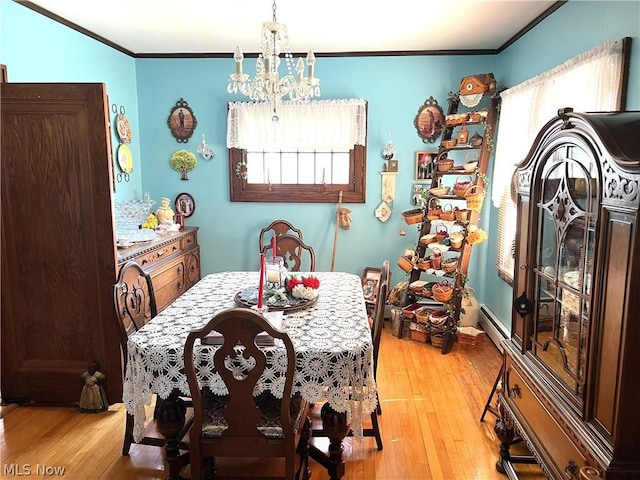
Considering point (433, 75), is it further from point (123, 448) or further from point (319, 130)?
point (123, 448)

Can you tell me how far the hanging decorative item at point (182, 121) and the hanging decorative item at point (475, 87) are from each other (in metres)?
2.40

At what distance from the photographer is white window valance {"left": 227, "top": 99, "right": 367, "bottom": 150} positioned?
13.0 feet

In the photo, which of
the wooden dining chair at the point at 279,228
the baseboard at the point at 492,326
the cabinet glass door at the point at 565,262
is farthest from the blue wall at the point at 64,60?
the baseboard at the point at 492,326

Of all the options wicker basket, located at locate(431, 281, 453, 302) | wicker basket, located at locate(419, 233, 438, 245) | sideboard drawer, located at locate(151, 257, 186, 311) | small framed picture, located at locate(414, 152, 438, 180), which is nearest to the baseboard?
wicker basket, located at locate(431, 281, 453, 302)

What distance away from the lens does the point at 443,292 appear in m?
3.61

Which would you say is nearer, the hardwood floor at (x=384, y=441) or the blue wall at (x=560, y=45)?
the blue wall at (x=560, y=45)

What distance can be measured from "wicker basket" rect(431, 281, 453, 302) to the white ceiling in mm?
1986

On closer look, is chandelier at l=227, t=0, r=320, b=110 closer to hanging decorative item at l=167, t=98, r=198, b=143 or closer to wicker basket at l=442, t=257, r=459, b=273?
hanging decorative item at l=167, t=98, r=198, b=143

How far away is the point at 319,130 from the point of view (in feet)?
13.2

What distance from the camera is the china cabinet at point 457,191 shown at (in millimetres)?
3512

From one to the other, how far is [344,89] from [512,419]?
3.01 meters

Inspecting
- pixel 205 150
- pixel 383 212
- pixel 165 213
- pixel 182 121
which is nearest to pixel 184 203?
pixel 165 213

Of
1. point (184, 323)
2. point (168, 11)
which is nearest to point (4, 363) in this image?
point (184, 323)

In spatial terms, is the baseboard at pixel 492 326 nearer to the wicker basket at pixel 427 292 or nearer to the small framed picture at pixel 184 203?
the wicker basket at pixel 427 292
